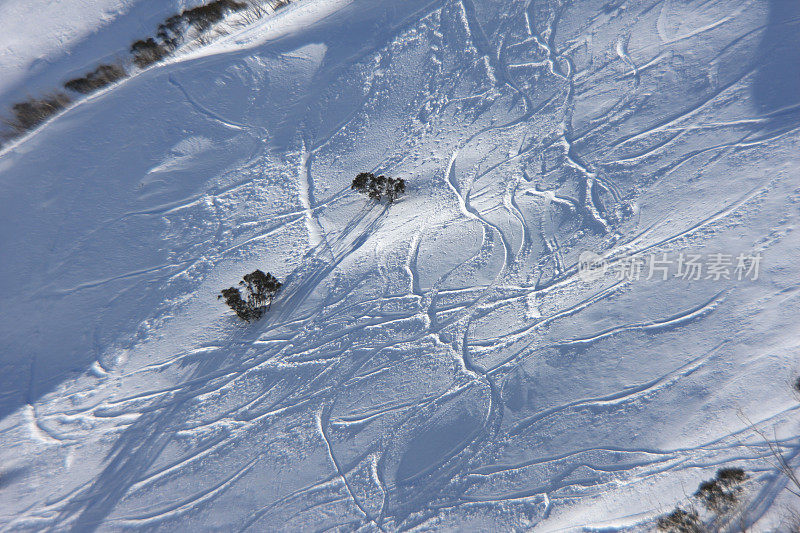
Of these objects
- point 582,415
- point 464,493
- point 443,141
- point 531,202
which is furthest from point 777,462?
point 443,141

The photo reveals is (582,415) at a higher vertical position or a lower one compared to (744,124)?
lower

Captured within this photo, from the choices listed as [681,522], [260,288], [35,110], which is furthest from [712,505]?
[35,110]

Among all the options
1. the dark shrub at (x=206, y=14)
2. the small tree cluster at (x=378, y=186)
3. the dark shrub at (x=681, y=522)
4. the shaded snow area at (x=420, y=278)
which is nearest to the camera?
the dark shrub at (x=681, y=522)

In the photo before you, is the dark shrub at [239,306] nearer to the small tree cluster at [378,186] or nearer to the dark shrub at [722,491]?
the small tree cluster at [378,186]

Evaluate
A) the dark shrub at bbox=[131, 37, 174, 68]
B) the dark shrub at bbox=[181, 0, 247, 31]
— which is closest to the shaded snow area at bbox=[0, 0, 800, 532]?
the dark shrub at bbox=[131, 37, 174, 68]

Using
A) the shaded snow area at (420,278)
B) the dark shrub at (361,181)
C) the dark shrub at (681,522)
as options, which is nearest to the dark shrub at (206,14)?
the shaded snow area at (420,278)

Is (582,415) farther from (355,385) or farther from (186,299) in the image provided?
(186,299)
